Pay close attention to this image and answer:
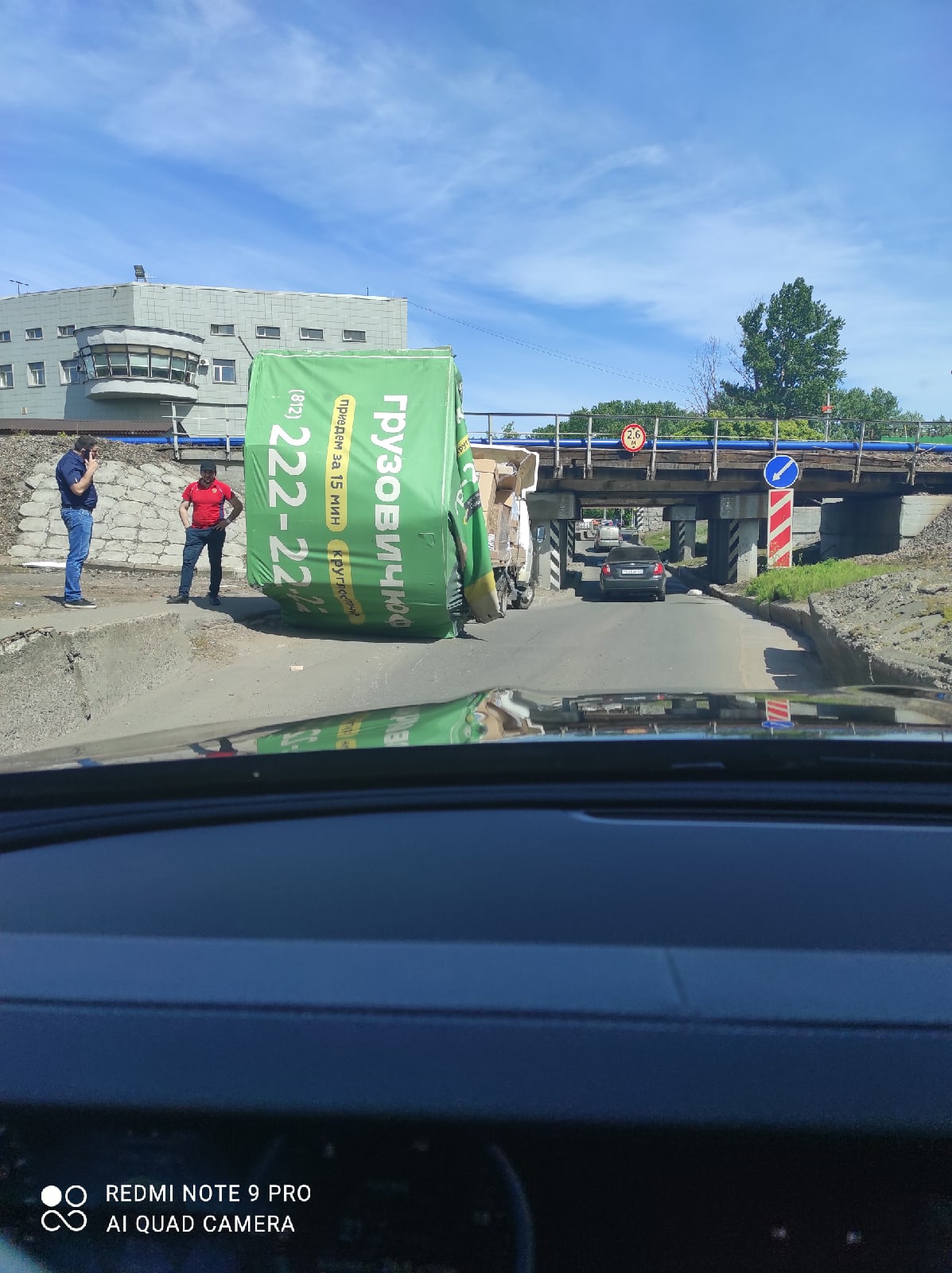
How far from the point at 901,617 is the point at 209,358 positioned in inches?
2253

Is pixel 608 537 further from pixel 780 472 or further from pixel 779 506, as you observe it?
pixel 780 472

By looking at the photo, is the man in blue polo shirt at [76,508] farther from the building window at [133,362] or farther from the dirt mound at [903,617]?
the building window at [133,362]

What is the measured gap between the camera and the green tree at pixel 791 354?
10669cm

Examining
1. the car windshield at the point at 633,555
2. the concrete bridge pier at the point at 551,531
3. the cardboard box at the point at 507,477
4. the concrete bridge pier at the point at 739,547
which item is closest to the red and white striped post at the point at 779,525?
the cardboard box at the point at 507,477

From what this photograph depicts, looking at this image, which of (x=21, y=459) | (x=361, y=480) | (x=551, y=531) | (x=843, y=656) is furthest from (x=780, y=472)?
(x=551, y=531)

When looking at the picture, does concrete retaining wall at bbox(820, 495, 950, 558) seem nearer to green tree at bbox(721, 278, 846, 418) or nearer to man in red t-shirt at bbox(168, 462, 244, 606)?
man in red t-shirt at bbox(168, 462, 244, 606)

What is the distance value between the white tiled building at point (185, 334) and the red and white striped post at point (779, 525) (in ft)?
141

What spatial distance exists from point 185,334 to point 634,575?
131 feet

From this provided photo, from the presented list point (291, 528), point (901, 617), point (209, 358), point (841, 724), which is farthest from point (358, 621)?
point (209, 358)

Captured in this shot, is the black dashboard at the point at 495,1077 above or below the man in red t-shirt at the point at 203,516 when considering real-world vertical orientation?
below

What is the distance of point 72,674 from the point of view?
7.46m

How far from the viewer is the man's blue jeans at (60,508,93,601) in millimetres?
10312

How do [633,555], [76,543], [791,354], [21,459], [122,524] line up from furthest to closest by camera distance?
[791,354], [633,555], [21,459], [122,524], [76,543]

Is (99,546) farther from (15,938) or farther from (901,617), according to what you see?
(15,938)
